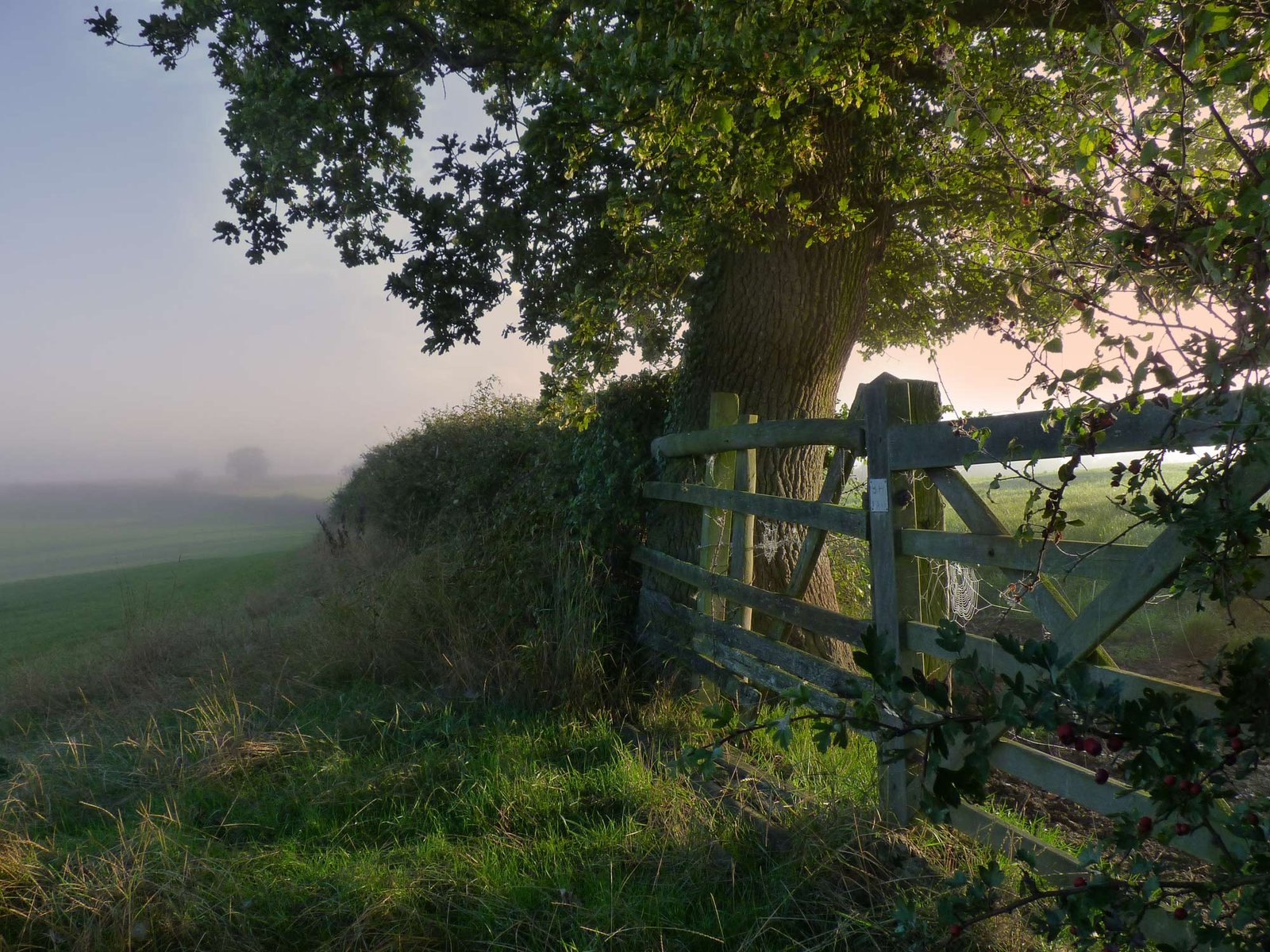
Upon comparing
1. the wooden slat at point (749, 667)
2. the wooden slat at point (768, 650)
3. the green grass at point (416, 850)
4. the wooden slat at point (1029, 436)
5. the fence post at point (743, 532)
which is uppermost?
the wooden slat at point (1029, 436)

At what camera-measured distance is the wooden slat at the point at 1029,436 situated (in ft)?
7.82

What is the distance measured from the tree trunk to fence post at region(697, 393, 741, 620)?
17.0 inches

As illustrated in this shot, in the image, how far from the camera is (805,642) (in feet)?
20.3

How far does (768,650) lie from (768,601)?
29 cm

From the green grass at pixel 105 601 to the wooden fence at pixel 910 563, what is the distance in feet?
21.9

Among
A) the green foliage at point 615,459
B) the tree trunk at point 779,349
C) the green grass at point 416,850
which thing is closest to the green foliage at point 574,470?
the green foliage at point 615,459

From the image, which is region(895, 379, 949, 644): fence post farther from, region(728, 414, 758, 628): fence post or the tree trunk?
the tree trunk

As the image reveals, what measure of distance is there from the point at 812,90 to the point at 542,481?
13.0 ft

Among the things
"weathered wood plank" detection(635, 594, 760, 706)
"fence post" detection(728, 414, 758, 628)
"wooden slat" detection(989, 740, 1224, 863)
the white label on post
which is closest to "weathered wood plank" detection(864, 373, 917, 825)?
the white label on post

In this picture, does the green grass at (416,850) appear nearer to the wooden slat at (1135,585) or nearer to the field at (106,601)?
the wooden slat at (1135,585)

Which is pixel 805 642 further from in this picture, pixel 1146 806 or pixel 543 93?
pixel 543 93

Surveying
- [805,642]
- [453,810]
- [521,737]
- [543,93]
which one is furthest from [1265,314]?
[543,93]

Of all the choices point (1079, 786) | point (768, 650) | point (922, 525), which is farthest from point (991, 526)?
point (768, 650)

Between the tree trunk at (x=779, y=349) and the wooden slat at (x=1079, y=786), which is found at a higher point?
the tree trunk at (x=779, y=349)
